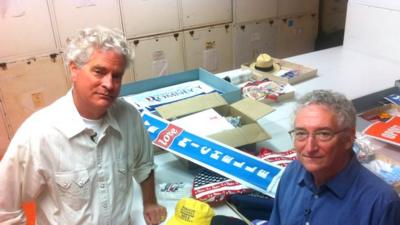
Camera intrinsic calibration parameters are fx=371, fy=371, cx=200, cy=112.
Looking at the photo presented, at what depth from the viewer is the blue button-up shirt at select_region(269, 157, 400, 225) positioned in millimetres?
969

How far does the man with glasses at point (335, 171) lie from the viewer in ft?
3.20

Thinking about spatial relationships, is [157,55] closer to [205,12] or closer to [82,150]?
[205,12]

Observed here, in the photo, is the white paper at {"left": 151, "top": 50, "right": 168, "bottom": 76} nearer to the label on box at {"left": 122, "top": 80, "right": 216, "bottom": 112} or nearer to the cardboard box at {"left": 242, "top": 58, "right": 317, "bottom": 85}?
the cardboard box at {"left": 242, "top": 58, "right": 317, "bottom": 85}

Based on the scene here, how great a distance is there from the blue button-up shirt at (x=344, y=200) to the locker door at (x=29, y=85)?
96.9 inches

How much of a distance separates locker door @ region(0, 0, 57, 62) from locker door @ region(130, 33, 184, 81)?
2.39 feet

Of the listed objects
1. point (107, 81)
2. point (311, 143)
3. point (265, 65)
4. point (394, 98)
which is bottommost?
point (394, 98)

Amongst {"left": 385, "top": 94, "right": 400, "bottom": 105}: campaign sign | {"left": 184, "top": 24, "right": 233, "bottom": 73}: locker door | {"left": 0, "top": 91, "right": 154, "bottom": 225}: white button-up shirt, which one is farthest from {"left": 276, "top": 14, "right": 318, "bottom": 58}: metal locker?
{"left": 0, "top": 91, "right": 154, "bottom": 225}: white button-up shirt

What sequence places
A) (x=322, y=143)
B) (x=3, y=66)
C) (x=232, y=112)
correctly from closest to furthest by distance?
(x=322, y=143) → (x=232, y=112) → (x=3, y=66)

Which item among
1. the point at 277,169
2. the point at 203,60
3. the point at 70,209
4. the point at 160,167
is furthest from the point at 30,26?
the point at 277,169

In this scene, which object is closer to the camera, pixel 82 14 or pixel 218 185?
pixel 218 185

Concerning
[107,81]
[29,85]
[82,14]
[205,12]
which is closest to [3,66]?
[29,85]

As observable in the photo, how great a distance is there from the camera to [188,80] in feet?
7.61

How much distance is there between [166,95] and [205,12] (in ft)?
5.30

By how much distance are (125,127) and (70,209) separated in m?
0.35
